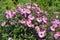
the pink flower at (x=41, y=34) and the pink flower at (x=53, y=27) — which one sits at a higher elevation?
the pink flower at (x=53, y=27)

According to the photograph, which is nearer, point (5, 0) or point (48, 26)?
point (48, 26)

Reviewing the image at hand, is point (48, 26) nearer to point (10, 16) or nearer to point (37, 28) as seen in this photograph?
point (37, 28)

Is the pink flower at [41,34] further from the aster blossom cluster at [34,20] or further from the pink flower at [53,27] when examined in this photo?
the pink flower at [53,27]

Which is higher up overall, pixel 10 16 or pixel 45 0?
pixel 10 16

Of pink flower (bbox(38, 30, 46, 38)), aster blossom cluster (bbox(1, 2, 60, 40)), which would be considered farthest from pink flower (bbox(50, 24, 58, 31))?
pink flower (bbox(38, 30, 46, 38))

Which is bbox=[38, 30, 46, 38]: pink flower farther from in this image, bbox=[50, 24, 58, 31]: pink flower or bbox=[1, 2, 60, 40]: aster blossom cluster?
bbox=[50, 24, 58, 31]: pink flower

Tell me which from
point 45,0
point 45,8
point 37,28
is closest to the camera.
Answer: point 37,28

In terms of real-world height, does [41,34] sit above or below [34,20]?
below

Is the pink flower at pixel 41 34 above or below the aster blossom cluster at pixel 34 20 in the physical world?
below

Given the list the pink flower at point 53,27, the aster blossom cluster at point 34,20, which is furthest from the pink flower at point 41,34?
the pink flower at point 53,27

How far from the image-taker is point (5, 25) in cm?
326

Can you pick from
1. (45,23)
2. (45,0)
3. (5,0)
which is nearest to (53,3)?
(45,0)

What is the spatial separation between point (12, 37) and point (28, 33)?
0.22 meters

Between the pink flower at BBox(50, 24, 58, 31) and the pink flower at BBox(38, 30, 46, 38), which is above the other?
the pink flower at BBox(50, 24, 58, 31)
